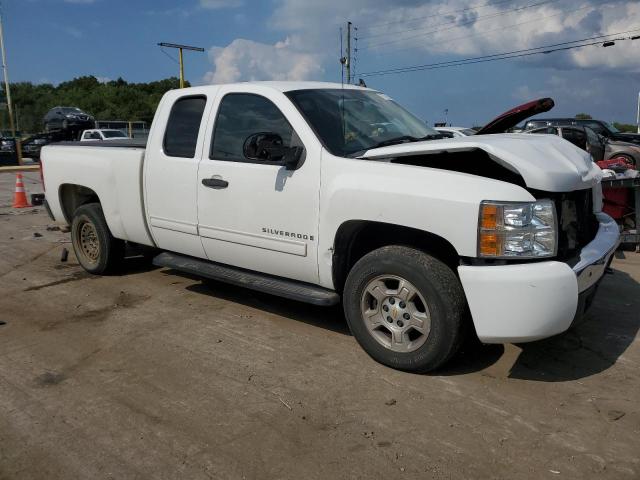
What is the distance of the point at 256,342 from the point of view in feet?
14.5

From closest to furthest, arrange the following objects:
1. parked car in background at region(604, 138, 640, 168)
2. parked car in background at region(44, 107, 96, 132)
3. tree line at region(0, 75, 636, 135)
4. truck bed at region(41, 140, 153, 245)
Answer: truck bed at region(41, 140, 153, 245) → parked car in background at region(604, 138, 640, 168) → parked car in background at region(44, 107, 96, 132) → tree line at region(0, 75, 636, 135)

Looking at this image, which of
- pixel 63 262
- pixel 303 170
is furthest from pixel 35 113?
pixel 303 170

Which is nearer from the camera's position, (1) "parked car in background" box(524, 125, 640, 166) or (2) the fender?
(2) the fender

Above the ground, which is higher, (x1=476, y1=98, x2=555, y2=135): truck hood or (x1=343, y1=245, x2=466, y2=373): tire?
(x1=476, y1=98, x2=555, y2=135): truck hood

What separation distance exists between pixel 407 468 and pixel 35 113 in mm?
71621

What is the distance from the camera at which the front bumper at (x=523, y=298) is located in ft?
10.7

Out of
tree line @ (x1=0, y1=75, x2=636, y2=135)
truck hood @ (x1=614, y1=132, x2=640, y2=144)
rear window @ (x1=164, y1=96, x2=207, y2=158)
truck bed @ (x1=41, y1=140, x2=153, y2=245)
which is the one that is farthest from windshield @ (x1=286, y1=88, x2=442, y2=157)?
tree line @ (x1=0, y1=75, x2=636, y2=135)

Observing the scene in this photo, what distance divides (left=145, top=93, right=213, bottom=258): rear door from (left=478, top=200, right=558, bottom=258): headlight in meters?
2.56

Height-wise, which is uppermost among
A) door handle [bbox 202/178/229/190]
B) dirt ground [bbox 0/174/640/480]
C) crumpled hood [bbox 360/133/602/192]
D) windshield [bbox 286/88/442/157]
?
windshield [bbox 286/88/442/157]

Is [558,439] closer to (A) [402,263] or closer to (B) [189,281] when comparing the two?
(A) [402,263]

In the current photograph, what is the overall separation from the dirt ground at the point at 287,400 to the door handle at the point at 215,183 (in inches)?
44.3

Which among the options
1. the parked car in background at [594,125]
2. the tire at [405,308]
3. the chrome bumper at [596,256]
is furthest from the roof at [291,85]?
the parked car in background at [594,125]

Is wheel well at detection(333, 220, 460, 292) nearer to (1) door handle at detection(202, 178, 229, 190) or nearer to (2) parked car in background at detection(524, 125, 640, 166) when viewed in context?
(1) door handle at detection(202, 178, 229, 190)

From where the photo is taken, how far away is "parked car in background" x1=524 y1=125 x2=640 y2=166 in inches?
485
